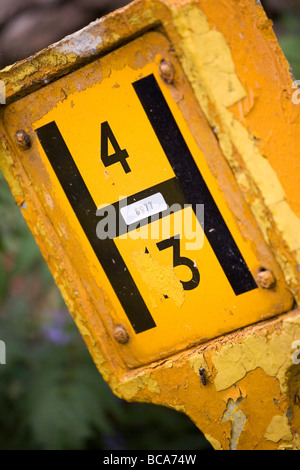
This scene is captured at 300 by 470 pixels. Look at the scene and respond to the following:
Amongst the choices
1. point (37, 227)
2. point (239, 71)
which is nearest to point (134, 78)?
point (239, 71)

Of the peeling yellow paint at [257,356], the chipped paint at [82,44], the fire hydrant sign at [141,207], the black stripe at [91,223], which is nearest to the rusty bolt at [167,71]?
the fire hydrant sign at [141,207]

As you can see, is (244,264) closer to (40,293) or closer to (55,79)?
(55,79)

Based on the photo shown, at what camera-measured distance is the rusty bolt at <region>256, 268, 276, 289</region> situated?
1.03 metres

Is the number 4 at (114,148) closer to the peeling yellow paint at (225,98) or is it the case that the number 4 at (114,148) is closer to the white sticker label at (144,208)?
the white sticker label at (144,208)

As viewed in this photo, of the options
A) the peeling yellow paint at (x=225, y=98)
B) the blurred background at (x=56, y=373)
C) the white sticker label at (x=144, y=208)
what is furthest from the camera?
the blurred background at (x=56, y=373)

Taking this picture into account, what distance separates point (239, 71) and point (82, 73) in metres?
0.33

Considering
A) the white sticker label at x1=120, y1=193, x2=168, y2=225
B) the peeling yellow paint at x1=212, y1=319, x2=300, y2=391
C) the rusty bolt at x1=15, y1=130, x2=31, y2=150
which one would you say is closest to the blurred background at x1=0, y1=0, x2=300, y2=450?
the rusty bolt at x1=15, y1=130, x2=31, y2=150

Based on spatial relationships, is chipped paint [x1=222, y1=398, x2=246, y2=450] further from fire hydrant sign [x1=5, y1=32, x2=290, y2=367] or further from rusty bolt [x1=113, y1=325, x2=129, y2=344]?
rusty bolt [x1=113, y1=325, x2=129, y2=344]

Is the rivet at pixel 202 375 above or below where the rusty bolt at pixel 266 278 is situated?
below

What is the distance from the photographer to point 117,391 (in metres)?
1.23

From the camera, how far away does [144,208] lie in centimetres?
111

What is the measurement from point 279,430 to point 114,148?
67 centimetres

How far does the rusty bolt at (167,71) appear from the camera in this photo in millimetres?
1027

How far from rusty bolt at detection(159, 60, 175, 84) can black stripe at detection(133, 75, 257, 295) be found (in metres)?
0.03
